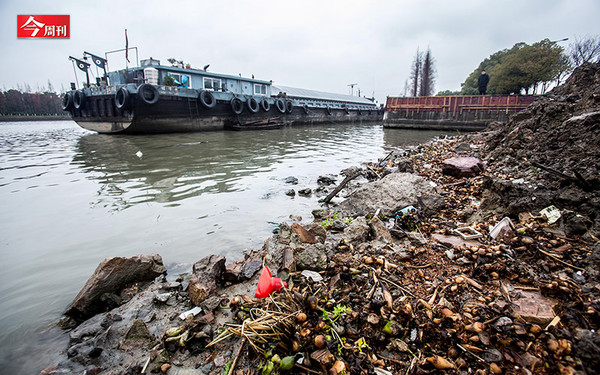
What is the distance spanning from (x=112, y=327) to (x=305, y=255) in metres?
1.53

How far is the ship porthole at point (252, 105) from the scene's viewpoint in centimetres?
2017

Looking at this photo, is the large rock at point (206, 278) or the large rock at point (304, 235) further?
the large rock at point (304, 235)

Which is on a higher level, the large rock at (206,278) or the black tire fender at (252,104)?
the black tire fender at (252,104)

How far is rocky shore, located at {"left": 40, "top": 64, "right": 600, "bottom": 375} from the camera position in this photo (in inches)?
51.8

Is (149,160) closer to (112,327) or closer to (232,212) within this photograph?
(232,212)

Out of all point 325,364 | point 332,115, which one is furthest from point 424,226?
point 332,115

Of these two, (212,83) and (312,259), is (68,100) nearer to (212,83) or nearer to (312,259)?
(212,83)

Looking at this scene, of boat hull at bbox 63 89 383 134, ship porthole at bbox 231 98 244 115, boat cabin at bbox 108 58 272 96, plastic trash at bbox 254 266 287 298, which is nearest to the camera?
plastic trash at bbox 254 266 287 298

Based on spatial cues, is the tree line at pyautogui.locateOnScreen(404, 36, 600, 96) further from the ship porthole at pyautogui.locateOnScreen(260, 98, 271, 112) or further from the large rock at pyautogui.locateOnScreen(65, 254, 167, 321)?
the large rock at pyautogui.locateOnScreen(65, 254, 167, 321)

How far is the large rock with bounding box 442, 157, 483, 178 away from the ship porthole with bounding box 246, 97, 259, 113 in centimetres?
1779

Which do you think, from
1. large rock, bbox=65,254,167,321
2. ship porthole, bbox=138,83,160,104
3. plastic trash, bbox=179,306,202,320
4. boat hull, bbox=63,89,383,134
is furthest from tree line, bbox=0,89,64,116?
plastic trash, bbox=179,306,202,320

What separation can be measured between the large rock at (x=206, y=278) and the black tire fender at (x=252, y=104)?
19394 millimetres

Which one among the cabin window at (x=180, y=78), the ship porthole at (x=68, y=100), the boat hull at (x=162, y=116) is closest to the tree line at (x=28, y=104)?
the ship porthole at (x=68, y=100)

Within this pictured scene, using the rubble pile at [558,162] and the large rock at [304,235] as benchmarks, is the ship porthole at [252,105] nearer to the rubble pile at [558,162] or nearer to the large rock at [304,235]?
the rubble pile at [558,162]
